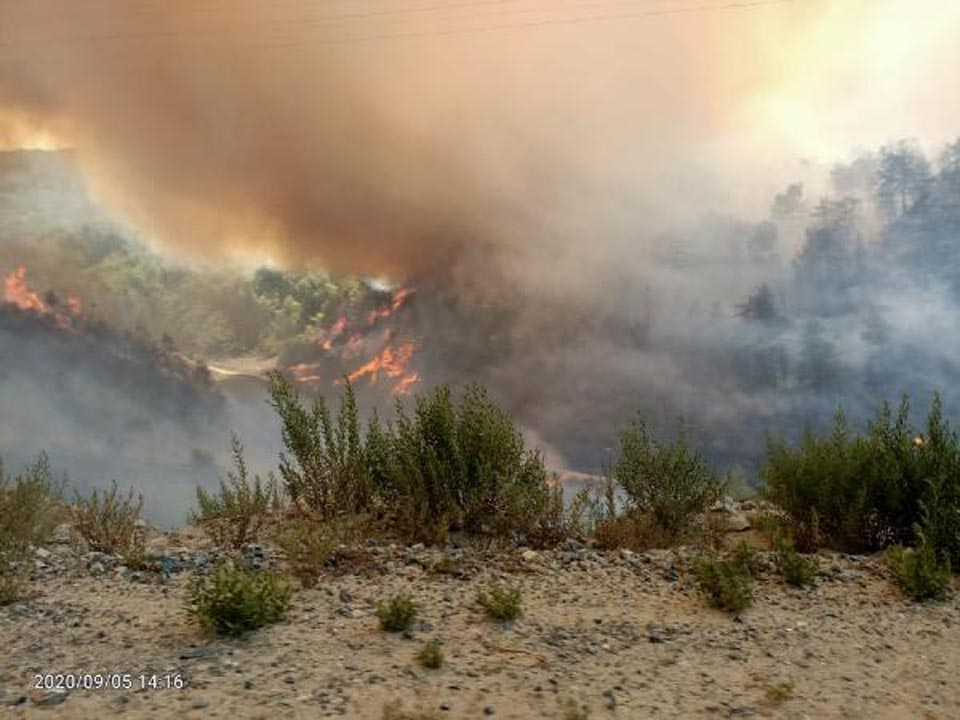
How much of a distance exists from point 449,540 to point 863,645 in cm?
419

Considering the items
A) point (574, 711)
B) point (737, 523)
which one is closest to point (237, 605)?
point (574, 711)

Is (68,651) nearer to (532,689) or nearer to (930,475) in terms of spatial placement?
(532,689)

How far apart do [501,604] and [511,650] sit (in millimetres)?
583

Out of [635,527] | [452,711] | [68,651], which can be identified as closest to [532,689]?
[452,711]

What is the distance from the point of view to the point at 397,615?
5.55m

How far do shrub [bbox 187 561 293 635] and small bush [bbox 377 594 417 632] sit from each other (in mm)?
809

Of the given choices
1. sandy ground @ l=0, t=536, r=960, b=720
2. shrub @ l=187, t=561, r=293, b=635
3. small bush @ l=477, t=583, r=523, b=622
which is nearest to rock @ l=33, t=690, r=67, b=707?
sandy ground @ l=0, t=536, r=960, b=720

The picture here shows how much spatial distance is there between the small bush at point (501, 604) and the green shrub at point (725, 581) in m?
1.77

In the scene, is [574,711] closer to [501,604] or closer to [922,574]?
[501,604]

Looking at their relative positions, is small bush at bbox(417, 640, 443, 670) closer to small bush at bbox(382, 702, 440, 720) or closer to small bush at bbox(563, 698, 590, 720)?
small bush at bbox(382, 702, 440, 720)

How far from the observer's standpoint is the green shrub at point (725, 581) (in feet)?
20.6

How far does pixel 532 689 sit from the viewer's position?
15.2 ft

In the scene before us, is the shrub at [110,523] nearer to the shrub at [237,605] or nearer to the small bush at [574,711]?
the shrub at [237,605]

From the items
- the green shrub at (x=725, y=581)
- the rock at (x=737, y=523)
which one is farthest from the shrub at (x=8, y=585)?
the rock at (x=737, y=523)
